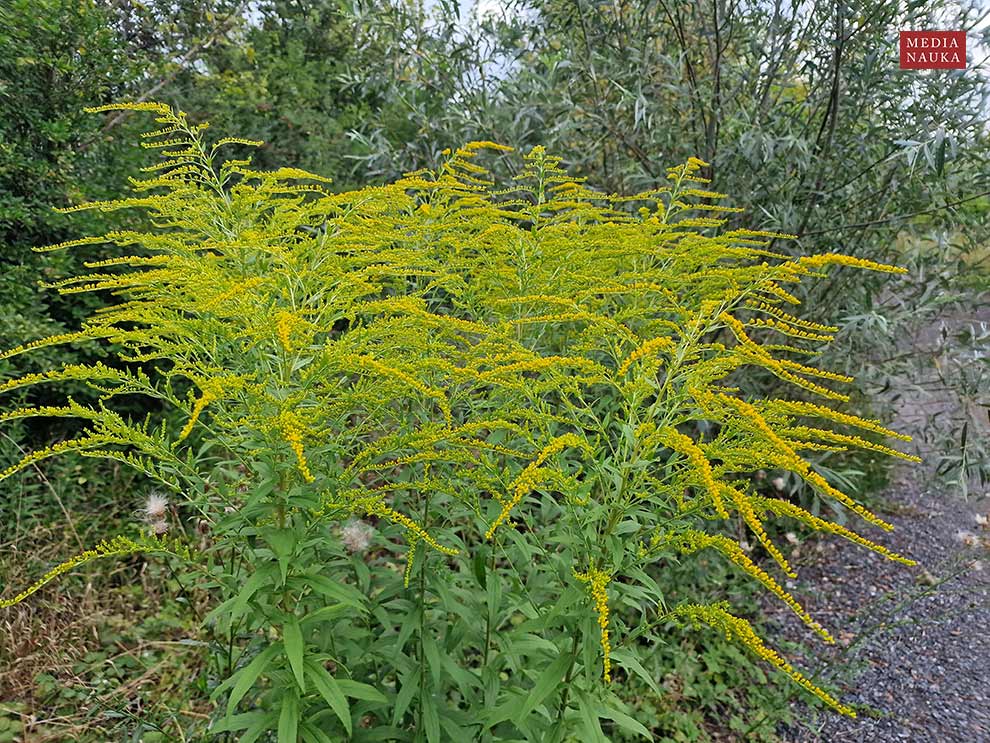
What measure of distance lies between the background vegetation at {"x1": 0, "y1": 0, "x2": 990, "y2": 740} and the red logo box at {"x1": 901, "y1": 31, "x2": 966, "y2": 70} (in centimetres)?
10

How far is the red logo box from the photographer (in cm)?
342

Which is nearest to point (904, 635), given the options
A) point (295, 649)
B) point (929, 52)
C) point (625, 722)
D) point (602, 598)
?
point (625, 722)

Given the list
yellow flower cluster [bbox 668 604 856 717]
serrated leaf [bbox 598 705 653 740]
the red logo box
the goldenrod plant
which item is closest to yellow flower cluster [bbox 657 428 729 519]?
the goldenrod plant

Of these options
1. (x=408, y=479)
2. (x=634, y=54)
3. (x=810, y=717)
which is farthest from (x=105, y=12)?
(x=810, y=717)

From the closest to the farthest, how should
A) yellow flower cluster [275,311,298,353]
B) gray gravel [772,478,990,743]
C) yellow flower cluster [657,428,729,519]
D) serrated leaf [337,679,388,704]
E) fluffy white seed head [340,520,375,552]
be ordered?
yellow flower cluster [657,428,729,519] < yellow flower cluster [275,311,298,353] < serrated leaf [337,679,388,704] < fluffy white seed head [340,520,375,552] < gray gravel [772,478,990,743]

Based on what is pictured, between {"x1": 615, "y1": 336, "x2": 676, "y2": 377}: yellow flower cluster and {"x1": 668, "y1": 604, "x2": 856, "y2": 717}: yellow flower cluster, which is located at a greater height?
{"x1": 615, "y1": 336, "x2": 676, "y2": 377}: yellow flower cluster

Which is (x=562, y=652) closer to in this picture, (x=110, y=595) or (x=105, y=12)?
(x=110, y=595)

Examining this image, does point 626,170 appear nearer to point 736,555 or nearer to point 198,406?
point 736,555

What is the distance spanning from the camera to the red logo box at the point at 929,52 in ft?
11.2

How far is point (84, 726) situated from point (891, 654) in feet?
13.3

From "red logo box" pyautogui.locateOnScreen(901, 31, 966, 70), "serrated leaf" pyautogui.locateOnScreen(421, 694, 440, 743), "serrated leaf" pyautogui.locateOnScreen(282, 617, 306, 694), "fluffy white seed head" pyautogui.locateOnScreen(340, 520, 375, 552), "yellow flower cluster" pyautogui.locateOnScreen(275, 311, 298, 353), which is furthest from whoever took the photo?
"red logo box" pyautogui.locateOnScreen(901, 31, 966, 70)

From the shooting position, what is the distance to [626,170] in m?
4.29

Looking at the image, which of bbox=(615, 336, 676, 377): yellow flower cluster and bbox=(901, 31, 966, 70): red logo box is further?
bbox=(901, 31, 966, 70): red logo box

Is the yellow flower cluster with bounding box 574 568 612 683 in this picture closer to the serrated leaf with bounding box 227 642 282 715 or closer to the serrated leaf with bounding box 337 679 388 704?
the serrated leaf with bounding box 337 679 388 704
